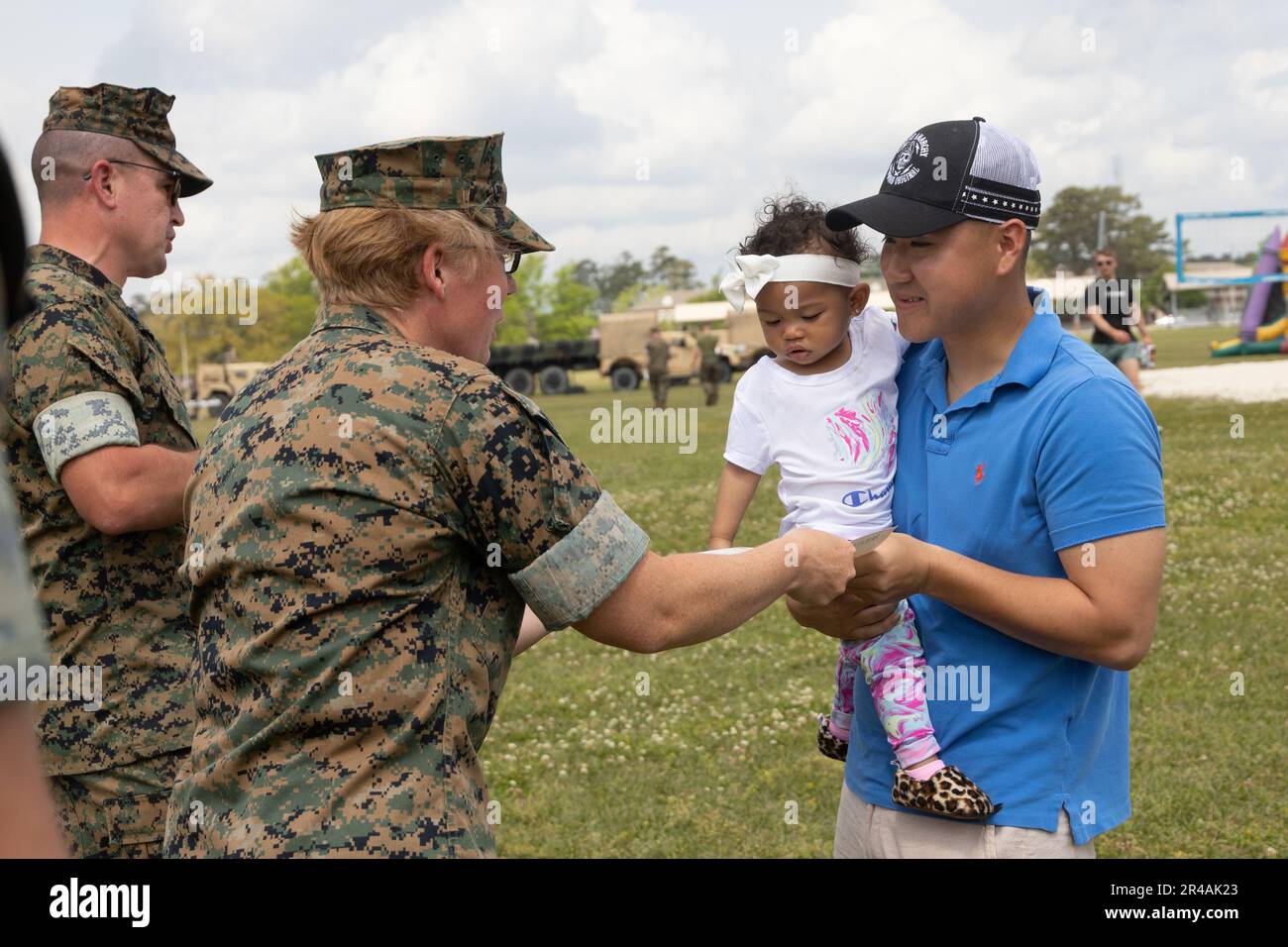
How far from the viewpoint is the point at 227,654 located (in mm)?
2496

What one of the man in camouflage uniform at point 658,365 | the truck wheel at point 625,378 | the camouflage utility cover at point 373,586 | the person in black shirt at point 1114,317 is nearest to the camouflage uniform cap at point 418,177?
the camouflage utility cover at point 373,586

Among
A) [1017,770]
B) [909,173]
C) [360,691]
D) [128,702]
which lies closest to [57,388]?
[128,702]

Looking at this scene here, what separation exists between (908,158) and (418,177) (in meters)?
1.18

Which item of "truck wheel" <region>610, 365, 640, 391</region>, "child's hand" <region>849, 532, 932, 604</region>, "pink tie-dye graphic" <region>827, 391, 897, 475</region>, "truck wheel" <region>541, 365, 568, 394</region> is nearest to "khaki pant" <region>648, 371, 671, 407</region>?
"truck wheel" <region>610, 365, 640, 391</region>

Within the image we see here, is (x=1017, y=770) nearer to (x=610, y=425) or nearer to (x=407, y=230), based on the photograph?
(x=407, y=230)

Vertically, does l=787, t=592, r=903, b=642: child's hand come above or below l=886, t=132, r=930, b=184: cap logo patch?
below

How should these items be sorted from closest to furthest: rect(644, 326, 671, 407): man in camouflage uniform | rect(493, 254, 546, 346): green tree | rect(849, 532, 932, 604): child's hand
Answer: rect(849, 532, 932, 604): child's hand
rect(644, 326, 671, 407): man in camouflage uniform
rect(493, 254, 546, 346): green tree

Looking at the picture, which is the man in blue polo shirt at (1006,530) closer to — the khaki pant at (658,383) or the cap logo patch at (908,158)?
the cap logo patch at (908,158)

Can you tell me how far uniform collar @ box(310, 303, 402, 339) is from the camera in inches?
104

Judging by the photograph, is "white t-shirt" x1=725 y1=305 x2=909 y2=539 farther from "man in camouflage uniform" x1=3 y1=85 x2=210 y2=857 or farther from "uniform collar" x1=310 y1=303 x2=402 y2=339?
"man in camouflage uniform" x1=3 y1=85 x2=210 y2=857

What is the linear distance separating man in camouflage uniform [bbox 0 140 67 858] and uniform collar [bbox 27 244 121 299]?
3.25m

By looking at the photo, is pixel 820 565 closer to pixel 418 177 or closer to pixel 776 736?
pixel 418 177

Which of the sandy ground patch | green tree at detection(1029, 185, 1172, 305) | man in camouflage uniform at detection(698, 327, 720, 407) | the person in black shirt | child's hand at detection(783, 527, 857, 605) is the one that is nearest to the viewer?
child's hand at detection(783, 527, 857, 605)

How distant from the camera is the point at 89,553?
12.4ft
